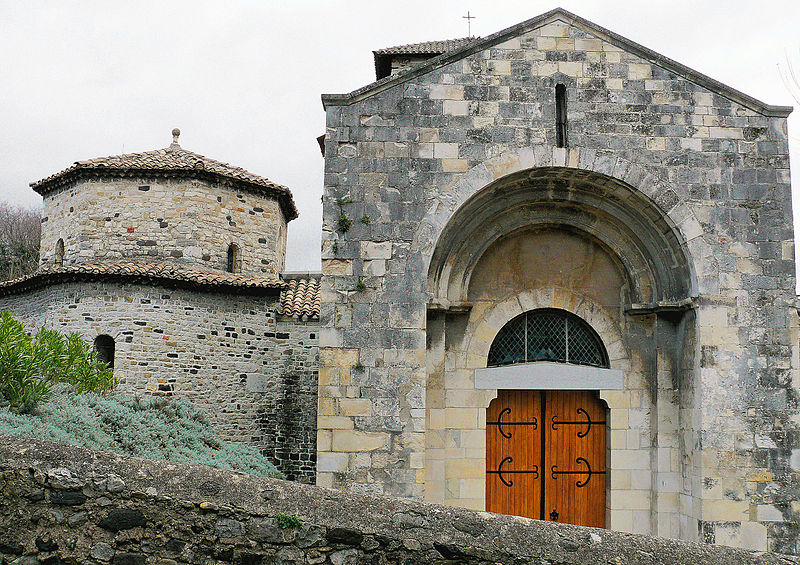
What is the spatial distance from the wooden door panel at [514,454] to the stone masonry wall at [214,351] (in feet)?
20.0

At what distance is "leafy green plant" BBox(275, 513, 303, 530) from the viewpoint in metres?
3.37

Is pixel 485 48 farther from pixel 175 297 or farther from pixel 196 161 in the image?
pixel 196 161

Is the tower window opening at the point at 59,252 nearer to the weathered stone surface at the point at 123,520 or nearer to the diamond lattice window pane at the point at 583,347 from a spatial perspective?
the diamond lattice window pane at the point at 583,347

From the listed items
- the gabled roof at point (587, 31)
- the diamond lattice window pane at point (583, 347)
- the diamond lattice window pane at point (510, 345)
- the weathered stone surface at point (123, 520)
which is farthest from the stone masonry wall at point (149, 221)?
the weathered stone surface at point (123, 520)

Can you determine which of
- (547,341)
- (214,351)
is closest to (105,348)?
(214,351)

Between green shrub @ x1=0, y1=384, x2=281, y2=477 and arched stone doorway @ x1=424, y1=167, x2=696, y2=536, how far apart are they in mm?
4300

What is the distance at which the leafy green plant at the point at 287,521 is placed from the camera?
3.37 meters

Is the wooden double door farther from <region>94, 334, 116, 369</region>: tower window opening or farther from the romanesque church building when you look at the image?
<region>94, 334, 116, 369</region>: tower window opening

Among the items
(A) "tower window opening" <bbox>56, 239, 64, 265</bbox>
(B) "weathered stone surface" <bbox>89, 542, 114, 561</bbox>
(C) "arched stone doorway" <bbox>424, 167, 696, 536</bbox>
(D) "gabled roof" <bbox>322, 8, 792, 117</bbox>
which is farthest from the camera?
(A) "tower window opening" <bbox>56, 239, 64, 265</bbox>

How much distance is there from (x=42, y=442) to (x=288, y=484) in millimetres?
1320

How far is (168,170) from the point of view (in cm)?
1453

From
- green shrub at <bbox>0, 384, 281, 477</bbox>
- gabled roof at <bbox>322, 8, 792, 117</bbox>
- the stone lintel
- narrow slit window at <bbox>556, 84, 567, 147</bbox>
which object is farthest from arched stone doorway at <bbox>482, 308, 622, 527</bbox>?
green shrub at <bbox>0, 384, 281, 477</bbox>

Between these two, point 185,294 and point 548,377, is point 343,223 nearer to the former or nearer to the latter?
point 548,377

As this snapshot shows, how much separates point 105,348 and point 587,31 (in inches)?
407
